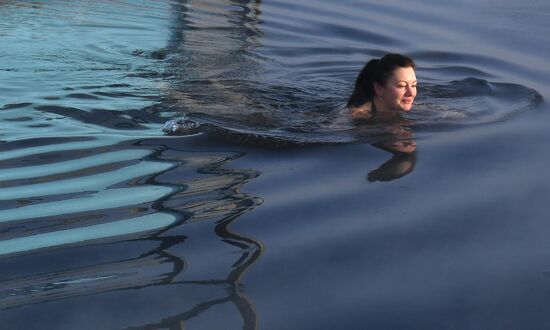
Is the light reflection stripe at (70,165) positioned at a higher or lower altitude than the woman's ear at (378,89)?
lower

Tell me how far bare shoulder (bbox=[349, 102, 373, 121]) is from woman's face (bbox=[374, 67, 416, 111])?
16 cm

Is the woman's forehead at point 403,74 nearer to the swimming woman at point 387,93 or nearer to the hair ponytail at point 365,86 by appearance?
the swimming woman at point 387,93

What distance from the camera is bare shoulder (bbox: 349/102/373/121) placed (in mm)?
6961

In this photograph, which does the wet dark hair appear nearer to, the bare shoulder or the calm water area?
the bare shoulder

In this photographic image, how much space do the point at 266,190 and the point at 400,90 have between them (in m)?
2.30

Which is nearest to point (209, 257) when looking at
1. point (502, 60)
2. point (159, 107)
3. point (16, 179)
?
point (16, 179)

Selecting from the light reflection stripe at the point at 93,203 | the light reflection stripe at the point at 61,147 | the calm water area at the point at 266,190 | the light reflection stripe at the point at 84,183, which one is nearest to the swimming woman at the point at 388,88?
the calm water area at the point at 266,190

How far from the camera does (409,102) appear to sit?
22.8ft

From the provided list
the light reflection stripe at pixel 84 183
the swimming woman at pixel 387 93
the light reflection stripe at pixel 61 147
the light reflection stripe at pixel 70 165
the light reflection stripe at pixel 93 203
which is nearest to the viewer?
the light reflection stripe at pixel 93 203

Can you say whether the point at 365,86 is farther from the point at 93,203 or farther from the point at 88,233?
the point at 88,233

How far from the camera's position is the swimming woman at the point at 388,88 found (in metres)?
6.89

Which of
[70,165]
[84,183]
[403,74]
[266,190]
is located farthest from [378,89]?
[84,183]

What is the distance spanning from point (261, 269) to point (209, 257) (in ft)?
0.79

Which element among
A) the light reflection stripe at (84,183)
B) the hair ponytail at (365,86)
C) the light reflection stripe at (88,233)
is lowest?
the light reflection stripe at (84,183)
